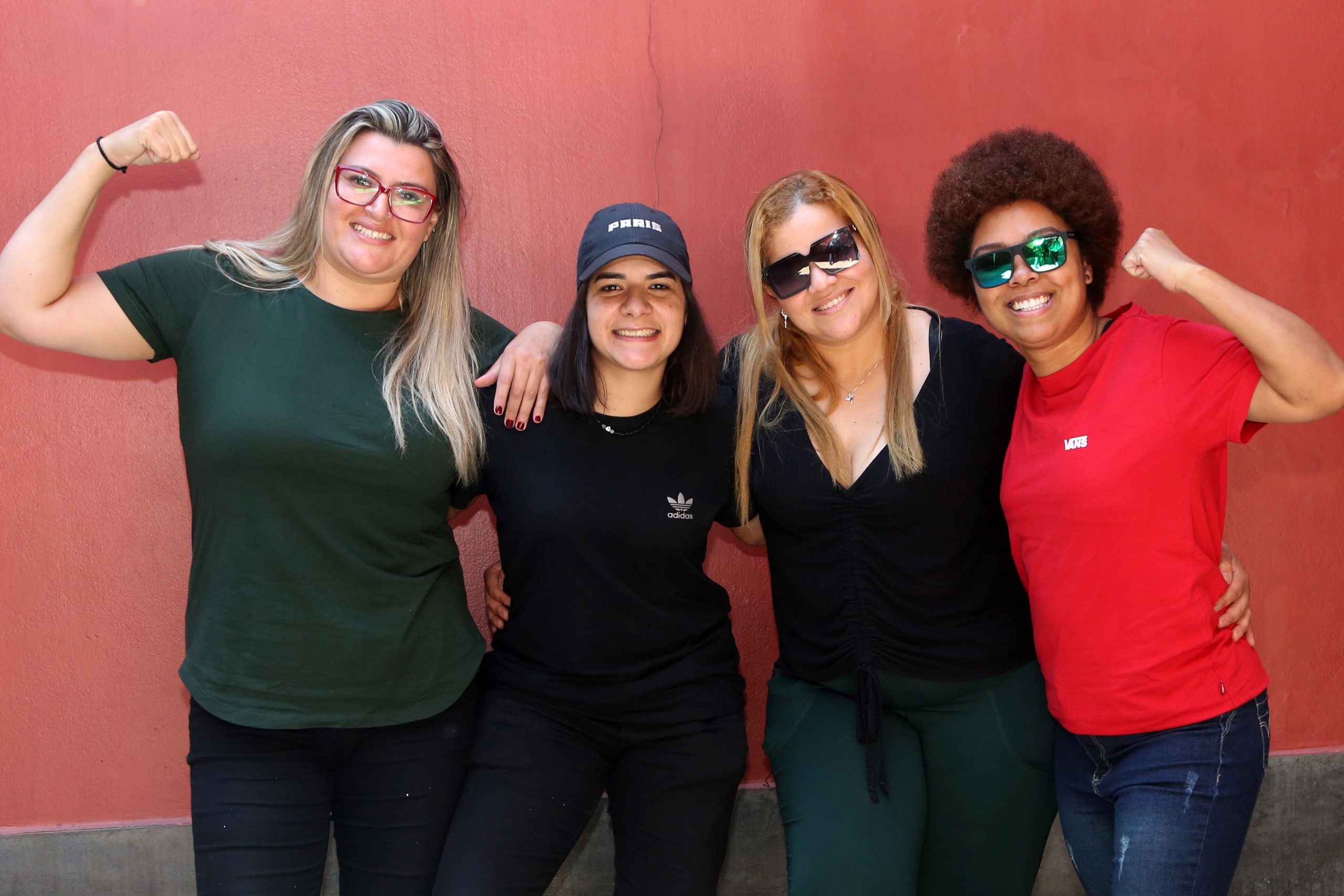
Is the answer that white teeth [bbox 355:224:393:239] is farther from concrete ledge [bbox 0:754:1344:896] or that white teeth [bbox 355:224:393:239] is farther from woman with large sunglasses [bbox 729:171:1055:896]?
concrete ledge [bbox 0:754:1344:896]

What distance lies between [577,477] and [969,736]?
1.20 metres

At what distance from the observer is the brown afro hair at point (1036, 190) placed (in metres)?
2.52

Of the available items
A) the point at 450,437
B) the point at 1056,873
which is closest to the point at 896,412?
the point at 450,437

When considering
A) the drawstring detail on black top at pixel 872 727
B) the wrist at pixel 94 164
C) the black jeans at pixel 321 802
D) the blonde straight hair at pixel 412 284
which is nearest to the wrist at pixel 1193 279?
the drawstring detail on black top at pixel 872 727

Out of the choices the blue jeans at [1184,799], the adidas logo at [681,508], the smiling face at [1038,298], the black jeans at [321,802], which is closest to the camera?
the blue jeans at [1184,799]

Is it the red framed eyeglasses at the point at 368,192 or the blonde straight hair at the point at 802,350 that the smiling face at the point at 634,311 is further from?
the red framed eyeglasses at the point at 368,192

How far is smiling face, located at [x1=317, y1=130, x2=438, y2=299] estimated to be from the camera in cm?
250

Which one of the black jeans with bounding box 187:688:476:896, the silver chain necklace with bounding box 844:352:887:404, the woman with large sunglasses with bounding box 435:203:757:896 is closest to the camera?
the black jeans with bounding box 187:688:476:896

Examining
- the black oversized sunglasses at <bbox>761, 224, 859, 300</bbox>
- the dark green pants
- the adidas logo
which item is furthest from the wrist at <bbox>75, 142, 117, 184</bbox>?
the dark green pants

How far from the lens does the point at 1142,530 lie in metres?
2.21

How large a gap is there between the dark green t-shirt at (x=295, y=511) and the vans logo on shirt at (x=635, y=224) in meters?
0.72

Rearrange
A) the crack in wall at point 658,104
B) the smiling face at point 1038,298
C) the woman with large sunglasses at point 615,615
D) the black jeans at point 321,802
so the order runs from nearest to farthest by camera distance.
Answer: the black jeans at point 321,802, the smiling face at point 1038,298, the woman with large sunglasses at point 615,615, the crack in wall at point 658,104

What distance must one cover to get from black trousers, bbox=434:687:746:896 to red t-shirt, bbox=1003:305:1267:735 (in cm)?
93

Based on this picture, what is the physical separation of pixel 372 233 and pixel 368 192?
0.11m
